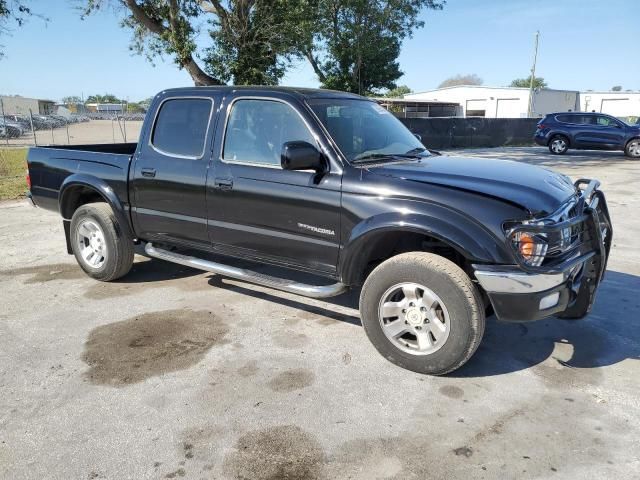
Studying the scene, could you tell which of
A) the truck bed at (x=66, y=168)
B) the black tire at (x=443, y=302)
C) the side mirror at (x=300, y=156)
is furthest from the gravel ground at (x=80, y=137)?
the black tire at (x=443, y=302)

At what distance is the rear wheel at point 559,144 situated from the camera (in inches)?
863

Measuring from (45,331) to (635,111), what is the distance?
6909 cm

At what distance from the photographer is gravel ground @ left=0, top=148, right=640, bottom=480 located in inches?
106

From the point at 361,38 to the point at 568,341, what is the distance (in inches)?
766

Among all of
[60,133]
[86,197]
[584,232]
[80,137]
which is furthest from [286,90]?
[60,133]

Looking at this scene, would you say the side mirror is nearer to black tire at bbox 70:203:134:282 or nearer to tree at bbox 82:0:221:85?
black tire at bbox 70:203:134:282

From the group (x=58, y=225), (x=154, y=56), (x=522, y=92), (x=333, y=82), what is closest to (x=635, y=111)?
(x=522, y=92)

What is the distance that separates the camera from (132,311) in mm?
4738

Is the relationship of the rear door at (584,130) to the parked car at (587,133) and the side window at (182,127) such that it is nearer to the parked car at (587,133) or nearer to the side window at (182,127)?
the parked car at (587,133)

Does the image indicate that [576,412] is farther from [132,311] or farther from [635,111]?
[635,111]

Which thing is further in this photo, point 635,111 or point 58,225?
point 635,111

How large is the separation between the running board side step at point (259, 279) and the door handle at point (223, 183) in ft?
2.27

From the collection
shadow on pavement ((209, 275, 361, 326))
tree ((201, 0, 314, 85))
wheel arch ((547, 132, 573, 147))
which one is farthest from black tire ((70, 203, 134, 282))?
wheel arch ((547, 132, 573, 147))

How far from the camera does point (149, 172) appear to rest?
15.8 feet
